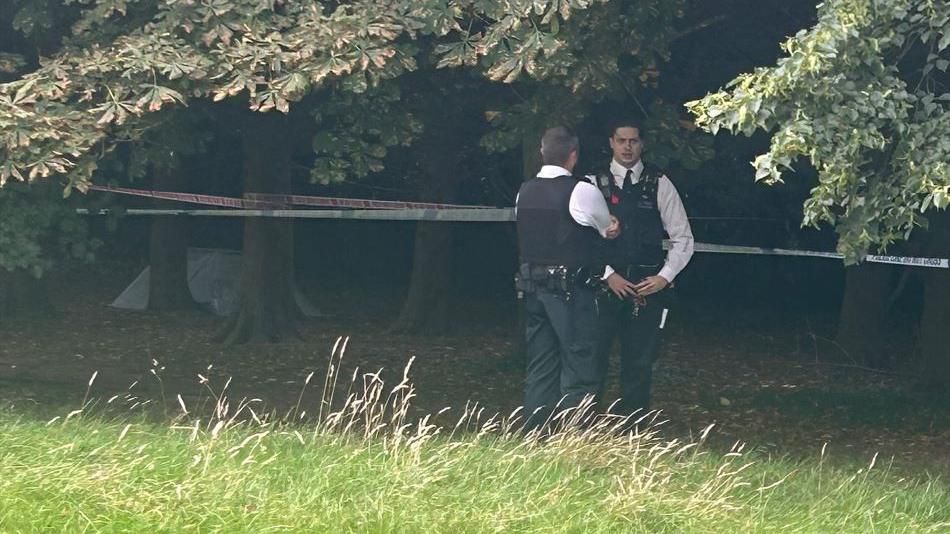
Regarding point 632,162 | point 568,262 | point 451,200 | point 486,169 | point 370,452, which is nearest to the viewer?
point 370,452

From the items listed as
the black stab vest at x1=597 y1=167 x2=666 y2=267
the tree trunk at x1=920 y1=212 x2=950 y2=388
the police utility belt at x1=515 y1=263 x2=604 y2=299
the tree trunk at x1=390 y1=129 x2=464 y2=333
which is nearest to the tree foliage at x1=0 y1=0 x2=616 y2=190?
the black stab vest at x1=597 y1=167 x2=666 y2=267

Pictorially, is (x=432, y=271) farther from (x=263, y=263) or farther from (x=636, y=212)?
(x=636, y=212)

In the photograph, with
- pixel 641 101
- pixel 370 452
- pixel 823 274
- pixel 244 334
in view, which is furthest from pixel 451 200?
pixel 370 452

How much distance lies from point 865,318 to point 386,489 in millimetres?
9798

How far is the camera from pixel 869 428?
34.1ft

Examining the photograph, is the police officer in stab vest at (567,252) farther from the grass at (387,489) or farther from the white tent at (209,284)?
the white tent at (209,284)

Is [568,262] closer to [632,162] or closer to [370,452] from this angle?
[632,162]

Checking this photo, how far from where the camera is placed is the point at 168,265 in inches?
702

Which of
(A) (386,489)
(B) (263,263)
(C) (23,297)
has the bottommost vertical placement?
(C) (23,297)

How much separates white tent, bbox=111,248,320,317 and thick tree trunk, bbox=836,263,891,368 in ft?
24.1

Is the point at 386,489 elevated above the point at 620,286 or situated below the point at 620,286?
below

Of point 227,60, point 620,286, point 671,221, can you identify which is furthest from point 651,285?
point 227,60

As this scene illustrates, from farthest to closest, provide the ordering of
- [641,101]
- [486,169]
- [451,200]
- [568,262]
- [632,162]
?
[486,169] < [451,200] < [641,101] < [632,162] < [568,262]

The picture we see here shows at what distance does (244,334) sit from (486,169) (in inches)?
177
